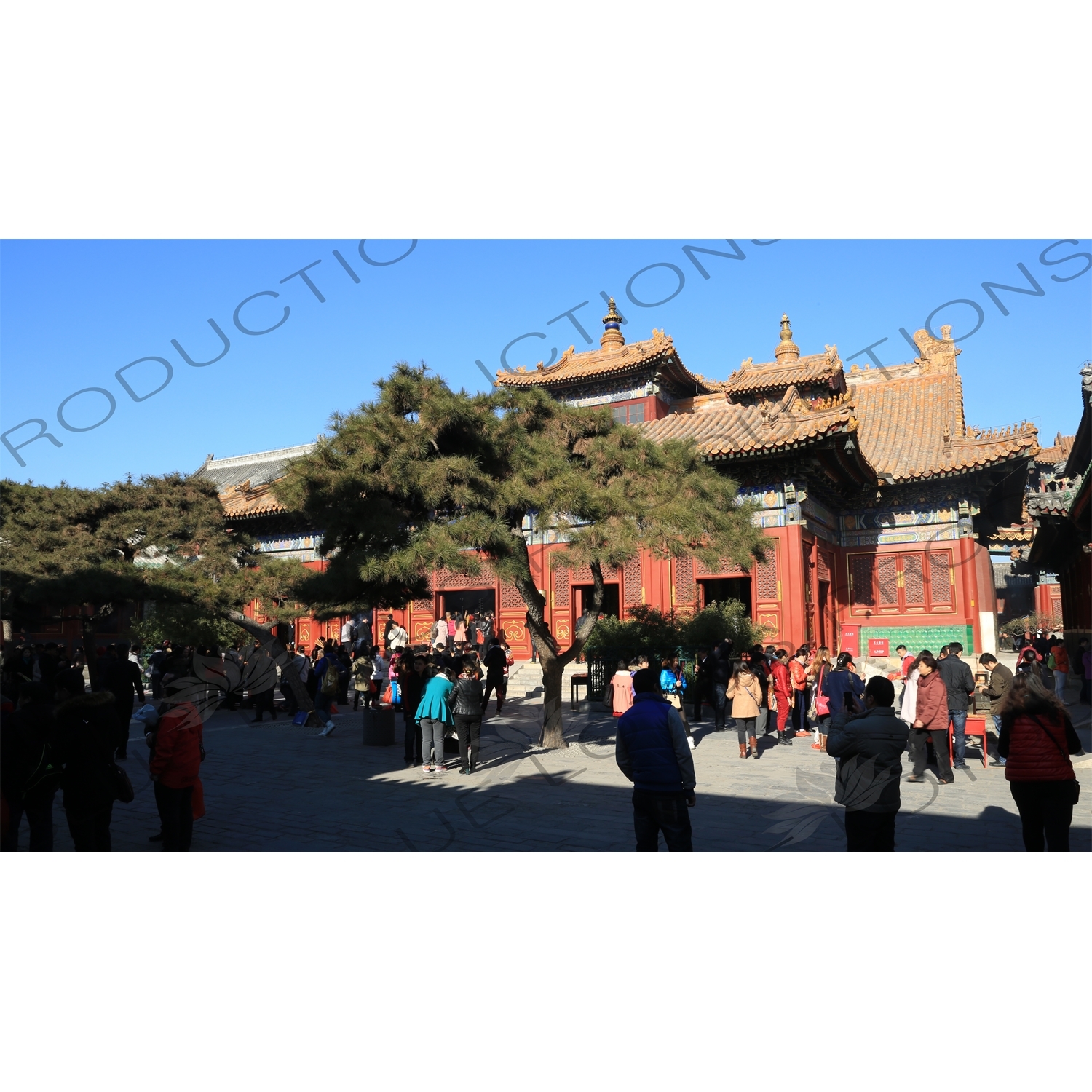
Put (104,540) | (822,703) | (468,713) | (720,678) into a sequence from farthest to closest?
(104,540) → (720,678) → (822,703) → (468,713)

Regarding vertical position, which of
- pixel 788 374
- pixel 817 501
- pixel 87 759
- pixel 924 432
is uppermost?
pixel 788 374

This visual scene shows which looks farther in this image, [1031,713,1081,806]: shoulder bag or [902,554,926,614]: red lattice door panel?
[902,554,926,614]: red lattice door panel

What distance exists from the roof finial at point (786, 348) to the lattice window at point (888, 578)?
745cm

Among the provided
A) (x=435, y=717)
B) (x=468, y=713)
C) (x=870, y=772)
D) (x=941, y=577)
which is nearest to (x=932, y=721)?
(x=870, y=772)

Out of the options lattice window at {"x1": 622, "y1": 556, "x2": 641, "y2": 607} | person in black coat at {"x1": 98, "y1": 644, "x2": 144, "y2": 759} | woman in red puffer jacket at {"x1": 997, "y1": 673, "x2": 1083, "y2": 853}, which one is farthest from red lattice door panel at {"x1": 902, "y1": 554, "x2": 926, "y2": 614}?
person in black coat at {"x1": 98, "y1": 644, "x2": 144, "y2": 759}

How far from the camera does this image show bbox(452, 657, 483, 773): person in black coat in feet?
28.3

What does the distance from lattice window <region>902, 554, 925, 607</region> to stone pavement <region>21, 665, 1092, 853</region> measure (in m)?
9.93

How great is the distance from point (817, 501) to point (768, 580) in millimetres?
2943

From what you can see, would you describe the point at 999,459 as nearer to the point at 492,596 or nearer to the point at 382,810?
the point at 492,596

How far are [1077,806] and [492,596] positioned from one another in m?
20.0

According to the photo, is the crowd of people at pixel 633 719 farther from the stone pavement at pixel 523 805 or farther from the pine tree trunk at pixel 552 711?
the pine tree trunk at pixel 552 711

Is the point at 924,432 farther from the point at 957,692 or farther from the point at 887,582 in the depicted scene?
the point at 957,692

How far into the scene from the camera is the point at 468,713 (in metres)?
8.70

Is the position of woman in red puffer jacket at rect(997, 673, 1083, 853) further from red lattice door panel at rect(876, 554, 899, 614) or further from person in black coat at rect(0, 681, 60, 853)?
red lattice door panel at rect(876, 554, 899, 614)
